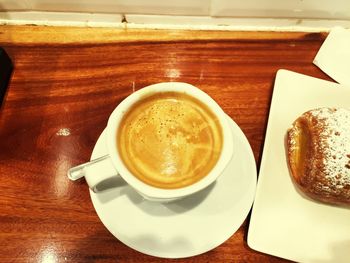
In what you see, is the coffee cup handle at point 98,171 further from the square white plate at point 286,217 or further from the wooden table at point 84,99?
the square white plate at point 286,217

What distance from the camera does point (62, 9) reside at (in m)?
0.85

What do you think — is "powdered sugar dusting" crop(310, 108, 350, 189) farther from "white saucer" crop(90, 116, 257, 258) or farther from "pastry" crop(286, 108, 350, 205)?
"white saucer" crop(90, 116, 257, 258)

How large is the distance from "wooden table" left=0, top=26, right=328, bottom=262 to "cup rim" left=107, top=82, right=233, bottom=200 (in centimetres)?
14

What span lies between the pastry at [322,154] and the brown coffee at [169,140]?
0.17 meters

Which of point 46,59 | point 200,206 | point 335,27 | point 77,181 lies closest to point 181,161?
point 200,206

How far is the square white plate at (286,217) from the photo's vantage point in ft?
1.90

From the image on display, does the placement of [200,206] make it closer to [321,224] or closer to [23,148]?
[321,224]

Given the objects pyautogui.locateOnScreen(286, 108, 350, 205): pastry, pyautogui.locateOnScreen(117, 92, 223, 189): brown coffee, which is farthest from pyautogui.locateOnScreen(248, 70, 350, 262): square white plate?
pyautogui.locateOnScreen(117, 92, 223, 189): brown coffee

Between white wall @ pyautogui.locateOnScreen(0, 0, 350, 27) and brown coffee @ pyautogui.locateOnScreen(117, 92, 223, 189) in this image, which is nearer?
brown coffee @ pyautogui.locateOnScreen(117, 92, 223, 189)

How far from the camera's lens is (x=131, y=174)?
535mm

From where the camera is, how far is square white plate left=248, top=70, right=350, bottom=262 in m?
0.58

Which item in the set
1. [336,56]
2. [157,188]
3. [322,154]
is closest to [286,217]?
[322,154]

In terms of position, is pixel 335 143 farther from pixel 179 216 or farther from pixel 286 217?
pixel 179 216

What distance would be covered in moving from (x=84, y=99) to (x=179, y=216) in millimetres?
329
